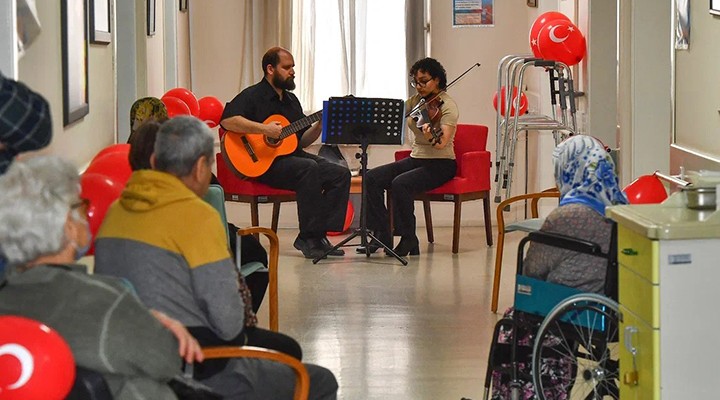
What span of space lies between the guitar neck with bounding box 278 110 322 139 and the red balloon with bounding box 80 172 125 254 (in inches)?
177

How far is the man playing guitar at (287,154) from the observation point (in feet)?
27.3

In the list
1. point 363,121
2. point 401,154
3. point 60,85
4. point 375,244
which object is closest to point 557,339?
point 60,85

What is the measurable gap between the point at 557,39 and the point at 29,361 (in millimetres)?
6716

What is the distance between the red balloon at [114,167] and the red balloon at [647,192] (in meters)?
2.17

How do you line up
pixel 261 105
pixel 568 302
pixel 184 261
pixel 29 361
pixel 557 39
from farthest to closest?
pixel 557 39
pixel 261 105
pixel 568 302
pixel 184 261
pixel 29 361

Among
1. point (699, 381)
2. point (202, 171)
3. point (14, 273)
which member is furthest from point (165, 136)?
point (699, 381)

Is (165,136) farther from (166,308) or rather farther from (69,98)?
(69,98)

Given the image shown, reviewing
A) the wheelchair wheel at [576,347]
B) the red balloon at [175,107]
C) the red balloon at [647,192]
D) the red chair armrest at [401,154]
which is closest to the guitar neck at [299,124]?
the red chair armrest at [401,154]

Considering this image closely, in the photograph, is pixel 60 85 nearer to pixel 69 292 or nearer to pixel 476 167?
pixel 69 292

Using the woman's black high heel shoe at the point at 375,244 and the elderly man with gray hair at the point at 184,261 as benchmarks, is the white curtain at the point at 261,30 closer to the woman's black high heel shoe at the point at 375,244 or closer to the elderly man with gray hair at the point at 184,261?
the woman's black high heel shoe at the point at 375,244

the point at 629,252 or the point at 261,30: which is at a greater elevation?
the point at 261,30

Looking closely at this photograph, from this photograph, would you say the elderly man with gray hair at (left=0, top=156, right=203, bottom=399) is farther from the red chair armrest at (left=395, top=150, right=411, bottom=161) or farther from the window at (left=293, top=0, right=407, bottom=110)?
the window at (left=293, top=0, right=407, bottom=110)

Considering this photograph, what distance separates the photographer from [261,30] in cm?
1042

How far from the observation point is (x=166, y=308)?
10.8ft
